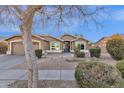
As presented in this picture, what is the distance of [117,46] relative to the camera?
24297 mm

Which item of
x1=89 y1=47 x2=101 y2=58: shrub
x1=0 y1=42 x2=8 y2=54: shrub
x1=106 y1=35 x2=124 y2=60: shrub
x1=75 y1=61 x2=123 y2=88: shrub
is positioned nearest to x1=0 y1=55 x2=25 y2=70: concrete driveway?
x1=89 y1=47 x2=101 y2=58: shrub

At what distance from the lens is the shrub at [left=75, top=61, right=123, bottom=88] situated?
7430mm

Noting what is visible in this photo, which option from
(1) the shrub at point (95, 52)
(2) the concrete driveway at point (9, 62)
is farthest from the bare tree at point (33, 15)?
(1) the shrub at point (95, 52)

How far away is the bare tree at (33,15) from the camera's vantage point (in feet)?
26.9

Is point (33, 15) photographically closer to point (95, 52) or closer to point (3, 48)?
point (95, 52)

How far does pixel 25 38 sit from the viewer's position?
8.25m

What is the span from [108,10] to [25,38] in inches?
103

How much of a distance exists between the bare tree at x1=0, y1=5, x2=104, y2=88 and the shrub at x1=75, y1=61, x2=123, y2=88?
1539 mm

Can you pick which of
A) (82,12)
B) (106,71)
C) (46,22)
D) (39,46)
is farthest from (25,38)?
(39,46)

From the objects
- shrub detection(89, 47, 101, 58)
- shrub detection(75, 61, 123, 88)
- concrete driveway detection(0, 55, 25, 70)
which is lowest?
concrete driveway detection(0, 55, 25, 70)

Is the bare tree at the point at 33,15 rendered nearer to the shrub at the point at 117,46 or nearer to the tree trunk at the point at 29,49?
the tree trunk at the point at 29,49

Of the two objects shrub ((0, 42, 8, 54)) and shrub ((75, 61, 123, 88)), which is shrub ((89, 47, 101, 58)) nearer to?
shrub ((0, 42, 8, 54))

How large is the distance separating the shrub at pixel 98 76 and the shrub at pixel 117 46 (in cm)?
1666

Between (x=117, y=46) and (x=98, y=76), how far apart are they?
1729 cm
